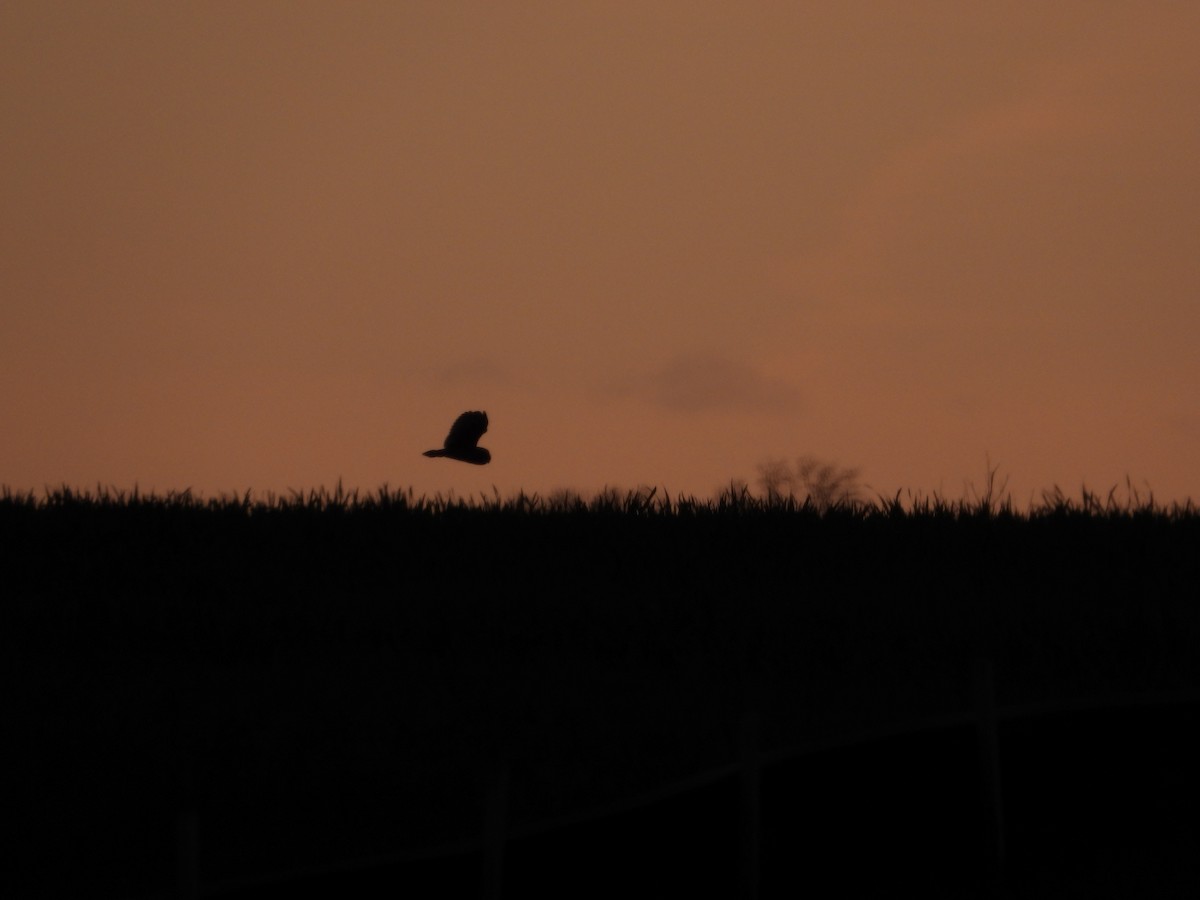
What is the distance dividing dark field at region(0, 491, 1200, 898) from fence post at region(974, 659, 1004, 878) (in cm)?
11

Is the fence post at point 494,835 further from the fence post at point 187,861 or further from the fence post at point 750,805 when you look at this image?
the fence post at point 750,805

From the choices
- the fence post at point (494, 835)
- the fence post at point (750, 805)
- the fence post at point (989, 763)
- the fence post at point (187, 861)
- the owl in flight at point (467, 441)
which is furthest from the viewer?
the owl in flight at point (467, 441)

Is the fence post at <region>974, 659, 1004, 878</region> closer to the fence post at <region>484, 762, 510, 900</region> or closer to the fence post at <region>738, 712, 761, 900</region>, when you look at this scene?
the fence post at <region>738, 712, 761, 900</region>

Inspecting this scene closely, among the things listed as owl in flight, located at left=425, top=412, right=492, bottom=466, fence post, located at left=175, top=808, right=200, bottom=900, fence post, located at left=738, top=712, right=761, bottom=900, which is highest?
owl in flight, located at left=425, top=412, right=492, bottom=466

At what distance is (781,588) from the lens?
14.6m

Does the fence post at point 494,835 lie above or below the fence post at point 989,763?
below

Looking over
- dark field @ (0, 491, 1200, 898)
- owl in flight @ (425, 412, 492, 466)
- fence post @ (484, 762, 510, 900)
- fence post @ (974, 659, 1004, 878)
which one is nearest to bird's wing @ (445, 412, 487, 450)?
owl in flight @ (425, 412, 492, 466)

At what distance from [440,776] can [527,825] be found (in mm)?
2352

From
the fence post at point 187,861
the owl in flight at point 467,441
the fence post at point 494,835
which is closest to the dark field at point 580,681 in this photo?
the fence post at point 494,835

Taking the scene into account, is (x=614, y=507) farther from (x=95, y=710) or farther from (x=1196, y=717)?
(x=1196, y=717)

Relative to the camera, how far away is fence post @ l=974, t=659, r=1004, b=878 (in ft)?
32.7

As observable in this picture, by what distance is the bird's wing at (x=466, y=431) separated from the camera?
47.0ft

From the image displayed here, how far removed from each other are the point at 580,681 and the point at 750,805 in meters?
3.51

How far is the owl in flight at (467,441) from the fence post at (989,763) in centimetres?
542
